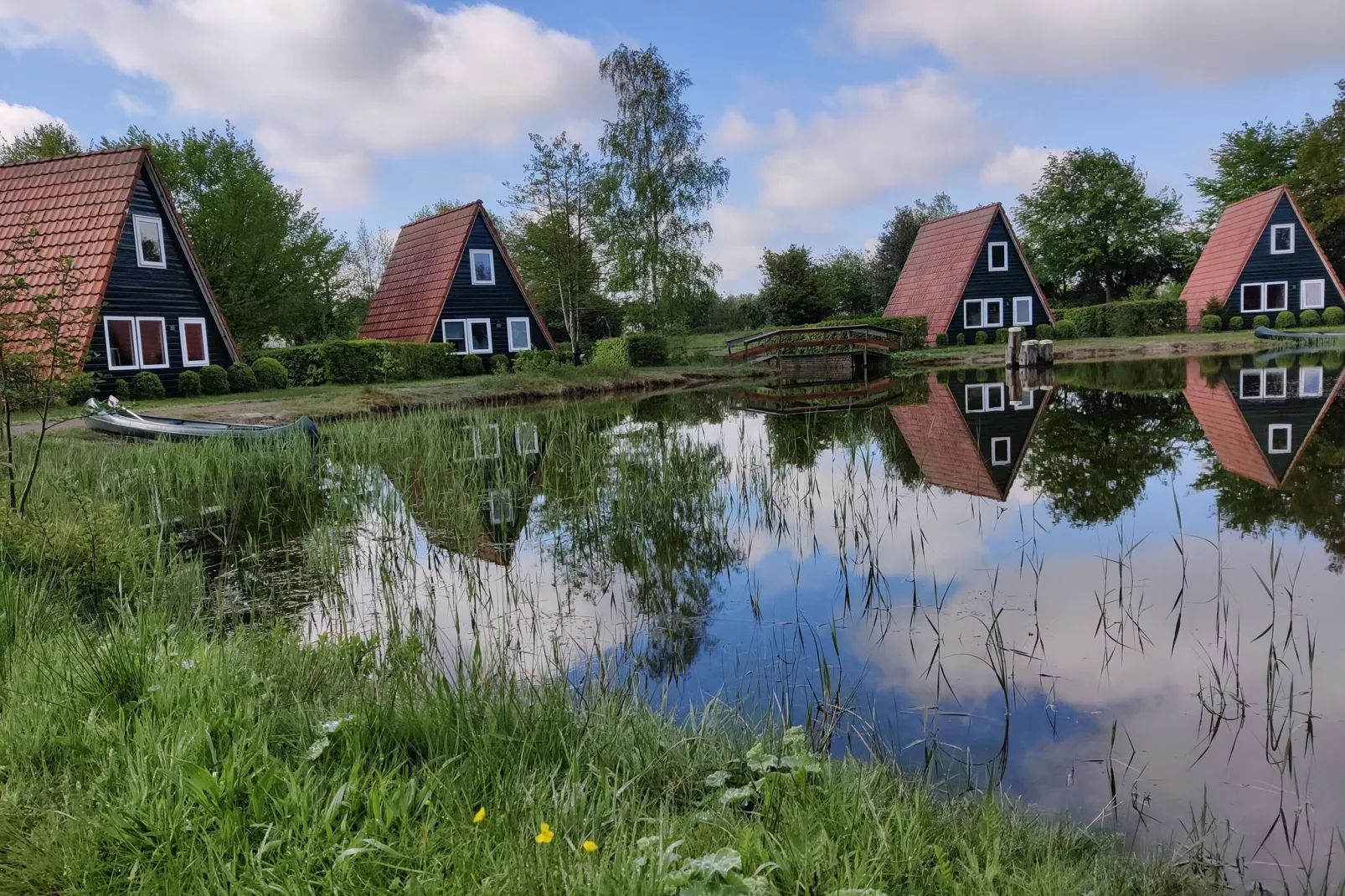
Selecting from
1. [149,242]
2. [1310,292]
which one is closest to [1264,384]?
[1310,292]

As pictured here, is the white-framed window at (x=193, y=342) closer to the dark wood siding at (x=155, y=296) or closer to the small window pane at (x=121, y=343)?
the dark wood siding at (x=155, y=296)

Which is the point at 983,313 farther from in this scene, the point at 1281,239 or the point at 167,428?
the point at 167,428

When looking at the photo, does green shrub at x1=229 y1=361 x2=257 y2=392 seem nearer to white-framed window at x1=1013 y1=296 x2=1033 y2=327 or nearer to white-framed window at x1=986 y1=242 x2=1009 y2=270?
white-framed window at x1=986 y1=242 x2=1009 y2=270

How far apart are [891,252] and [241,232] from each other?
1350 inches

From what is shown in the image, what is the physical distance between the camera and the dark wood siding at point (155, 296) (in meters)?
21.6

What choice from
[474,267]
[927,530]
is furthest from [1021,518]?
[474,267]

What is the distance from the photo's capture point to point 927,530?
7.23 metres

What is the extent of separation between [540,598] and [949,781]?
3.16 m

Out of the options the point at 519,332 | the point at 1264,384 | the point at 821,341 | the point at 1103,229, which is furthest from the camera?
the point at 1103,229

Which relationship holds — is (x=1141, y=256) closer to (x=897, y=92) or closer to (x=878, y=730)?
(x=897, y=92)

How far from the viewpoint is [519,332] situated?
3247 centimetres

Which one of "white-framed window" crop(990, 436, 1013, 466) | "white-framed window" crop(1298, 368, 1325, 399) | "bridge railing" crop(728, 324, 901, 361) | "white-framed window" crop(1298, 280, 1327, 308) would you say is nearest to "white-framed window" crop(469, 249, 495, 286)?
"bridge railing" crop(728, 324, 901, 361)

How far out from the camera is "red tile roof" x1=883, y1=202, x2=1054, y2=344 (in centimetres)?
3656

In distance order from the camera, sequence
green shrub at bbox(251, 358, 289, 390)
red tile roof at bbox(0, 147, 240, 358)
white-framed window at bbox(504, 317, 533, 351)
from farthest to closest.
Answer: white-framed window at bbox(504, 317, 533, 351)
green shrub at bbox(251, 358, 289, 390)
red tile roof at bbox(0, 147, 240, 358)
